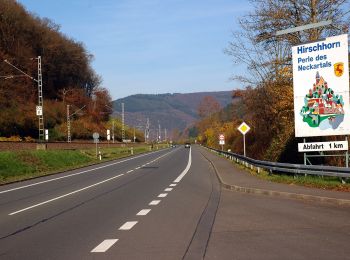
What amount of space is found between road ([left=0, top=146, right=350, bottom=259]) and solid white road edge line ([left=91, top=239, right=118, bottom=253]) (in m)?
0.02

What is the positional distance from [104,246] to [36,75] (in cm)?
9761

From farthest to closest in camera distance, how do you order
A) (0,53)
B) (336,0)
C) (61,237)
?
(0,53)
(336,0)
(61,237)

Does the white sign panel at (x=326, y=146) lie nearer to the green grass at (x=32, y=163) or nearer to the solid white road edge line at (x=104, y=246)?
the solid white road edge line at (x=104, y=246)

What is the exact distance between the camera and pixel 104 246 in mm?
8977

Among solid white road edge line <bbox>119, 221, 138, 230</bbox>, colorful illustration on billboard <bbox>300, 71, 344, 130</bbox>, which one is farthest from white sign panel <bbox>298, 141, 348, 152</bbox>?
solid white road edge line <bbox>119, 221, 138, 230</bbox>

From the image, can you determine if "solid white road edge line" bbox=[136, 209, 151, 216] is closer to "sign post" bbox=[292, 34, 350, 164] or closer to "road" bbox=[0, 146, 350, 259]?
"road" bbox=[0, 146, 350, 259]

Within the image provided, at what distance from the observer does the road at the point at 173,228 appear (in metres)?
8.38

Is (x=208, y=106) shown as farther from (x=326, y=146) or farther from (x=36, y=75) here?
(x=326, y=146)

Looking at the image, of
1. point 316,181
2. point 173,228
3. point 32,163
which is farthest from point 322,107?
point 32,163

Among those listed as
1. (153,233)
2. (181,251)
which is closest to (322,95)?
(153,233)

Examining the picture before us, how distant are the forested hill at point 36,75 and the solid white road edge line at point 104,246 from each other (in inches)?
2715

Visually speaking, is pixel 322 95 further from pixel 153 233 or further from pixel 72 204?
pixel 153 233

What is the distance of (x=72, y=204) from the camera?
1589 cm

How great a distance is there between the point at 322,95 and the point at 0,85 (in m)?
69.9
